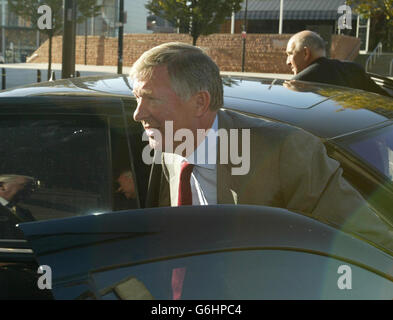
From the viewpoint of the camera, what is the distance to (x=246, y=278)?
1211 mm

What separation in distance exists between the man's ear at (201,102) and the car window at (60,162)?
0.42m

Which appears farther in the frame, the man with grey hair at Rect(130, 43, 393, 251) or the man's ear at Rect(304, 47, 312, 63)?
the man's ear at Rect(304, 47, 312, 63)

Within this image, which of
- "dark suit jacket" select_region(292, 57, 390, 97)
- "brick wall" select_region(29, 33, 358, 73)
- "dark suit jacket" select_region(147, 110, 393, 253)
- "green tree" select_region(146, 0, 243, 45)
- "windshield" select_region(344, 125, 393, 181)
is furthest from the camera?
"brick wall" select_region(29, 33, 358, 73)

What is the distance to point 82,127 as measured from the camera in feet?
6.75

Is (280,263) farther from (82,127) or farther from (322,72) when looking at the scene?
(322,72)

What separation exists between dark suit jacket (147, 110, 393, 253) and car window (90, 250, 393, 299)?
0.41 m

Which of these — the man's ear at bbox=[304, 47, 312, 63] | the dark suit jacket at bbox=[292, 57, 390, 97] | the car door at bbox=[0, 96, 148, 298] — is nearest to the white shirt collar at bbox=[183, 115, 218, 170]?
the car door at bbox=[0, 96, 148, 298]

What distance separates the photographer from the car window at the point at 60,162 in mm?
1928

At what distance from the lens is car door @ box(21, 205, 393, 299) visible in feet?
3.79

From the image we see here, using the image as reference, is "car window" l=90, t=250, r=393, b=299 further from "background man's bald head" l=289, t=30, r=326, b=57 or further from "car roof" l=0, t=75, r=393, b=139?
"background man's bald head" l=289, t=30, r=326, b=57
